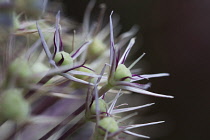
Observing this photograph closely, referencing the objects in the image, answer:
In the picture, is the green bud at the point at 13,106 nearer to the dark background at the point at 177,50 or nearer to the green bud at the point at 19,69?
the green bud at the point at 19,69

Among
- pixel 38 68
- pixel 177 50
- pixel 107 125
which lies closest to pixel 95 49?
pixel 38 68

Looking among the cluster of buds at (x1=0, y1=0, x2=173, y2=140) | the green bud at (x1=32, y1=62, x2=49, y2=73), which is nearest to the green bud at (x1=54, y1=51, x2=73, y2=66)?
the cluster of buds at (x1=0, y1=0, x2=173, y2=140)

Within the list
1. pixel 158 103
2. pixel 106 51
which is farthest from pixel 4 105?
pixel 158 103

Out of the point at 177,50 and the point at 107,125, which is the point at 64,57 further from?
the point at 177,50

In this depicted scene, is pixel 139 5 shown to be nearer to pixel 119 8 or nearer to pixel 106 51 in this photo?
pixel 119 8

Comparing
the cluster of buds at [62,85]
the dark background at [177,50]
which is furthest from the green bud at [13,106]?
the dark background at [177,50]

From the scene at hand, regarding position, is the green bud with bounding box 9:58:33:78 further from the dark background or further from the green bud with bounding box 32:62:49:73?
the dark background
